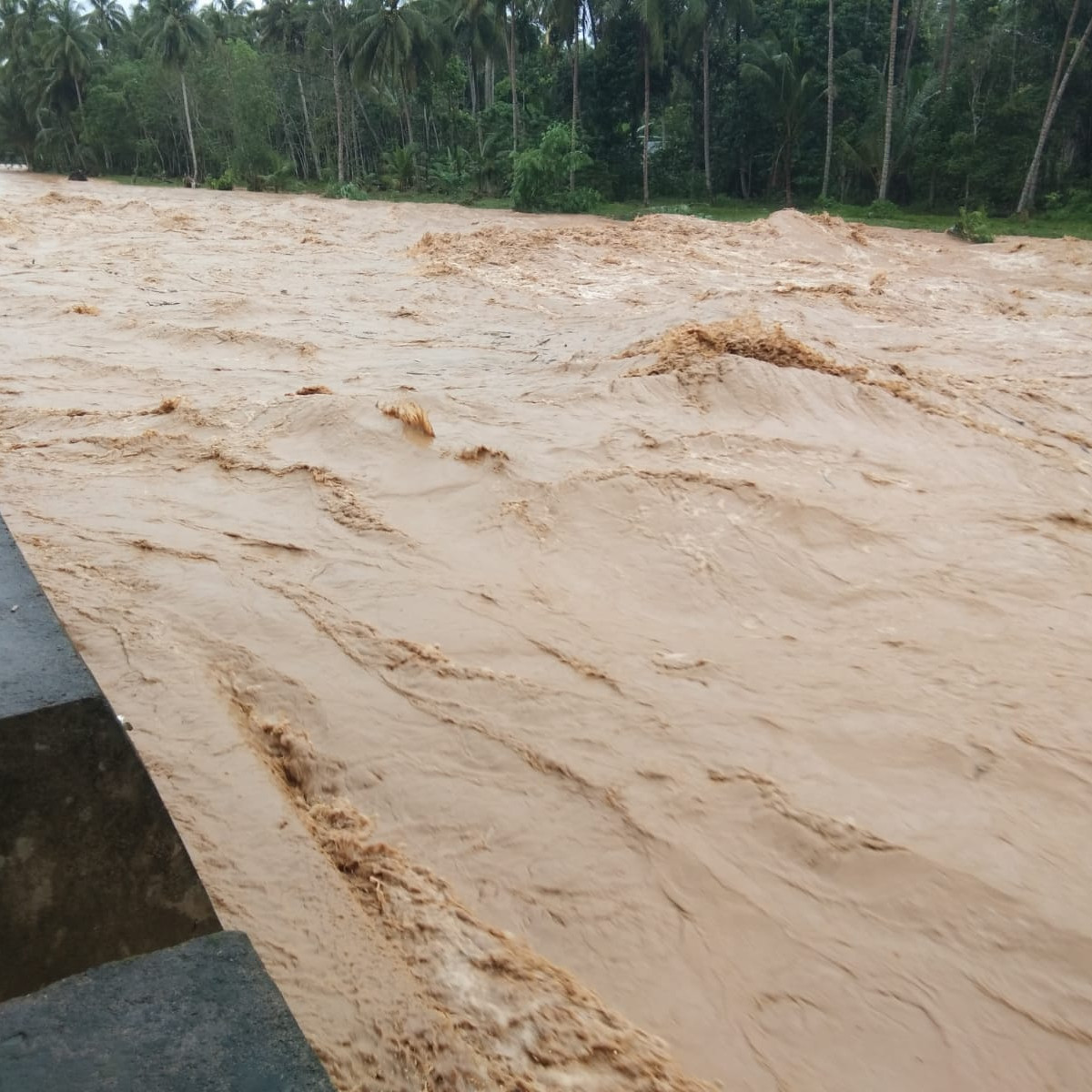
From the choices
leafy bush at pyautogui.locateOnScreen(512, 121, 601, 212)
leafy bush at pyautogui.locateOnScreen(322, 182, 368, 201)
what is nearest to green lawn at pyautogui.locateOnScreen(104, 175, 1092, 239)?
leafy bush at pyautogui.locateOnScreen(322, 182, 368, 201)

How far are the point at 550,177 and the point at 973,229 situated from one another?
33.1 ft

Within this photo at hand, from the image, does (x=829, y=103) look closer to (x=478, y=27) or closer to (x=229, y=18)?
(x=478, y=27)

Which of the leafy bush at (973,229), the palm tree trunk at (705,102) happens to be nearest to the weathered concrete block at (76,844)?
the leafy bush at (973,229)

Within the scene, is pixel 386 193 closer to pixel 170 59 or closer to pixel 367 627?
pixel 170 59

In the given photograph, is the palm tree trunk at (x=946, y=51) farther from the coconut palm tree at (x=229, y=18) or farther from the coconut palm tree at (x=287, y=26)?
the coconut palm tree at (x=229, y=18)

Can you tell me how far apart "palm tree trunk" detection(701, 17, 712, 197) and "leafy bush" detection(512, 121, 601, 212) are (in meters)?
4.80

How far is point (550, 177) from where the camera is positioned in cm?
2273

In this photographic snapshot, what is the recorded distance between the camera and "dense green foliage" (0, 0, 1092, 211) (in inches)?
882

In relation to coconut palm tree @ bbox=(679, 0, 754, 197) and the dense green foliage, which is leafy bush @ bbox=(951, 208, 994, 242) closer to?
the dense green foliage

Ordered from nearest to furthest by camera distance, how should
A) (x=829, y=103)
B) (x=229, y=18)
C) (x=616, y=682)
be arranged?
(x=616, y=682) < (x=829, y=103) < (x=229, y=18)

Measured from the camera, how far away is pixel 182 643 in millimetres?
3248

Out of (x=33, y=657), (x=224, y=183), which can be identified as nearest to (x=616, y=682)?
(x=33, y=657)

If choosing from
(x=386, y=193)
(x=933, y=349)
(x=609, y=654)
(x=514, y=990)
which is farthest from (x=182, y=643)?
(x=386, y=193)

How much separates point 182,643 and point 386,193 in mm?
28620
